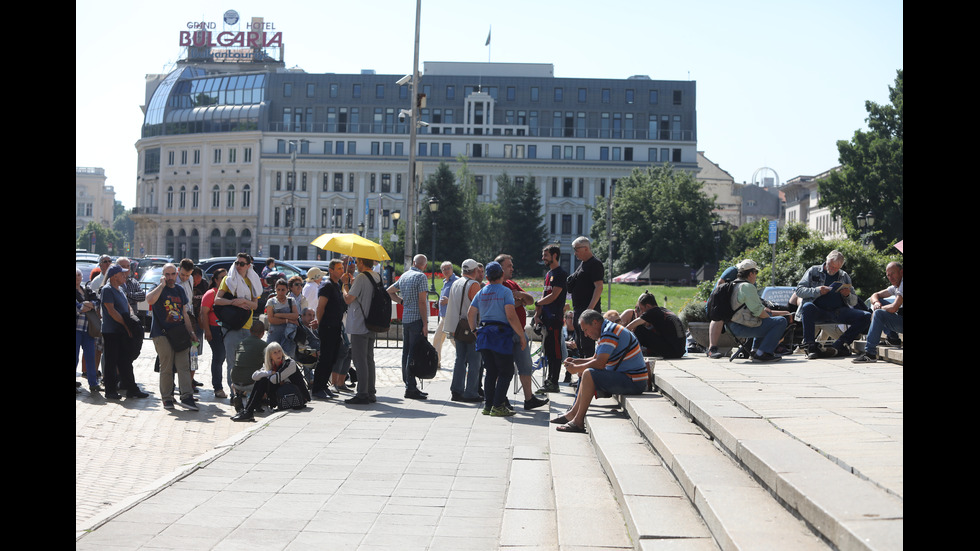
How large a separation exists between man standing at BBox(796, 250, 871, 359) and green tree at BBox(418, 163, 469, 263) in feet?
228

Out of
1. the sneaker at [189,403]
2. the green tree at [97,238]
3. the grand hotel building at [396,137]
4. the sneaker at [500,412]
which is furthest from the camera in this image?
the green tree at [97,238]

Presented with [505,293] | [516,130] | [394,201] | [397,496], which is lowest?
[397,496]

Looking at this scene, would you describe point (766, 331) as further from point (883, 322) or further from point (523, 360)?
point (523, 360)

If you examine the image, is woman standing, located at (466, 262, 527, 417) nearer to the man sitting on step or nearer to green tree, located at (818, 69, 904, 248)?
the man sitting on step

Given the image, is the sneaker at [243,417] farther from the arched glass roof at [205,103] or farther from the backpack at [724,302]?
the arched glass roof at [205,103]

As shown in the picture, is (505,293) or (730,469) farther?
(505,293)

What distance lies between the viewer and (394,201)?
10119 centimetres

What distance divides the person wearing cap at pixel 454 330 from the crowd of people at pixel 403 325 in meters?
0.02

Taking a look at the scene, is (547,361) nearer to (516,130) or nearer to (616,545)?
(616,545)

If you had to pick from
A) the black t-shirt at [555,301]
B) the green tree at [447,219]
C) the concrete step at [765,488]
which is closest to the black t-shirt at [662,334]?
the black t-shirt at [555,301]

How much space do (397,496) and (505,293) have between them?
4.09m

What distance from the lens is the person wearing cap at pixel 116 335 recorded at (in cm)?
1238

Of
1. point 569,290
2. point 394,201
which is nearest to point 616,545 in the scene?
point 569,290

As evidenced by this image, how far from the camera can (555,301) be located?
12.1 meters
